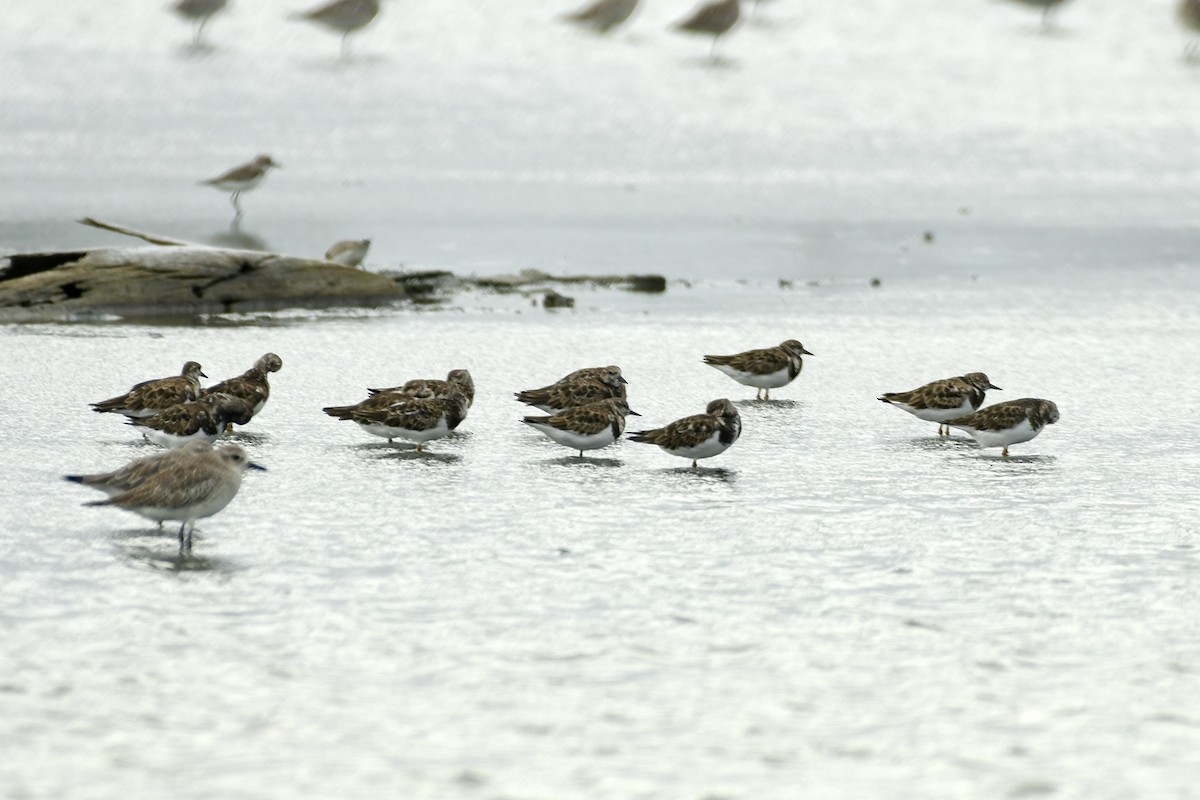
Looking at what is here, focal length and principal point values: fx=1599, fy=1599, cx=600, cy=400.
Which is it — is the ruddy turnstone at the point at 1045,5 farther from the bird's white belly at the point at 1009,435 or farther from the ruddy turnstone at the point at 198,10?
the bird's white belly at the point at 1009,435

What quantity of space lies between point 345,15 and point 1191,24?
65.8 ft

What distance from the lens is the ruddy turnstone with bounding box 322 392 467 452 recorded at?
470 inches

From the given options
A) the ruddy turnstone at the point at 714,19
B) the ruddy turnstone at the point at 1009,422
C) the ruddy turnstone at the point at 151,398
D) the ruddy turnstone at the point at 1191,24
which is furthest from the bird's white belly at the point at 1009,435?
the ruddy turnstone at the point at 1191,24

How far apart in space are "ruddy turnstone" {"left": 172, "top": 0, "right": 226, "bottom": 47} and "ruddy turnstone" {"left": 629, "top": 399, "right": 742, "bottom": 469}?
27.1 meters

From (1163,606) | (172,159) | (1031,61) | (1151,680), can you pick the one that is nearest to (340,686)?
(1151,680)

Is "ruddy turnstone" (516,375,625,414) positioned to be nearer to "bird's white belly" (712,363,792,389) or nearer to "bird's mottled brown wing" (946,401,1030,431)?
"bird's white belly" (712,363,792,389)

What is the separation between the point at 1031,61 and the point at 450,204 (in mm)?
16285

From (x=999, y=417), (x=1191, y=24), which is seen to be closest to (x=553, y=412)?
(x=999, y=417)

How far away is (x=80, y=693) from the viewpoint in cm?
670

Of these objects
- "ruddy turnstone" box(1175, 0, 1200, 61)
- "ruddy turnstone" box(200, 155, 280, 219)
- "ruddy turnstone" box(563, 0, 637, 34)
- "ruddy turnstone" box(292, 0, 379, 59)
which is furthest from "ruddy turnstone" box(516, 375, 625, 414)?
"ruddy turnstone" box(1175, 0, 1200, 61)

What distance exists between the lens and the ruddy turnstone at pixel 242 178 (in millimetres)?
27688

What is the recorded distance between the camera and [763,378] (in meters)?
14.4

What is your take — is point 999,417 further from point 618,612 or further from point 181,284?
point 181,284

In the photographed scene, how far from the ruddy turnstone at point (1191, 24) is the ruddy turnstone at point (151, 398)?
103ft
